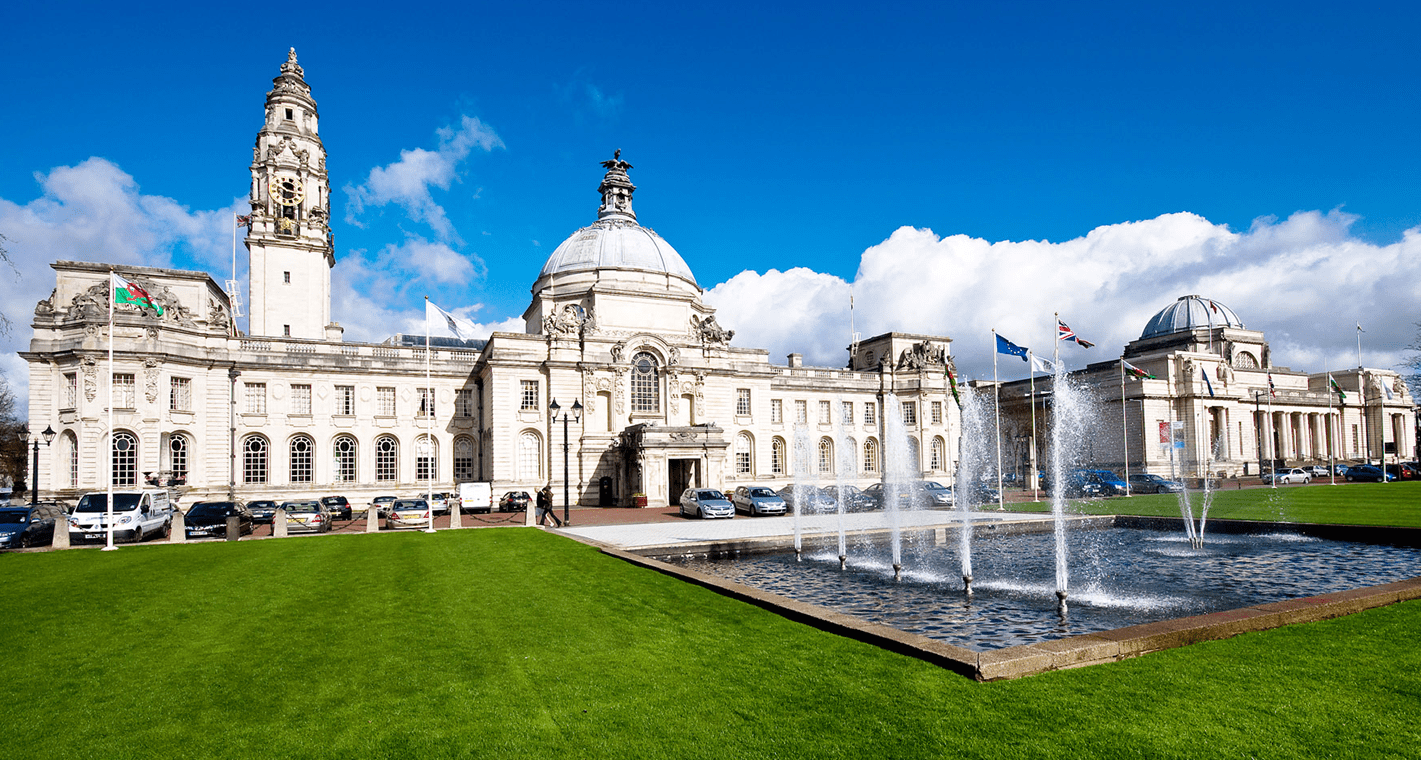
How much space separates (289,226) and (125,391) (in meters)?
18.6

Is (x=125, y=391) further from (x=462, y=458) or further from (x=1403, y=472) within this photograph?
(x=1403, y=472)

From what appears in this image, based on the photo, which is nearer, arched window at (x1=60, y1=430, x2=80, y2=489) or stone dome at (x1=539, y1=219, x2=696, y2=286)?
arched window at (x1=60, y1=430, x2=80, y2=489)

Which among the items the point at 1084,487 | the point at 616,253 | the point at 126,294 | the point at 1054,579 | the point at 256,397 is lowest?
the point at 1084,487

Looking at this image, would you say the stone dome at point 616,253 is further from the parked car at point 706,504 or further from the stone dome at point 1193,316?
the stone dome at point 1193,316

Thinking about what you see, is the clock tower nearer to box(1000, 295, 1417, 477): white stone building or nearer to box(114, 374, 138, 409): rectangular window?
box(114, 374, 138, 409): rectangular window

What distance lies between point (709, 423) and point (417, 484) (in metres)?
19.8

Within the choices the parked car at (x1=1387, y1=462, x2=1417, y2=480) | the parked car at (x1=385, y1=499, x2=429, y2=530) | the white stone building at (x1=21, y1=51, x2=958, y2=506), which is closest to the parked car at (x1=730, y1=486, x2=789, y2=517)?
the white stone building at (x1=21, y1=51, x2=958, y2=506)

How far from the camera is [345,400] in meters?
48.3

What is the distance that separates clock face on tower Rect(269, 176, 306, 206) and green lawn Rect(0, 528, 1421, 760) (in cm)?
4960

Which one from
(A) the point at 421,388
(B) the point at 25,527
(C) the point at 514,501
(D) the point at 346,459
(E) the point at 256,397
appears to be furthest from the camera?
(A) the point at 421,388

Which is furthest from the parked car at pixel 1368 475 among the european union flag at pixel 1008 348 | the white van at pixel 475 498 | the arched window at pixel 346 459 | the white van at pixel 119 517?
the white van at pixel 119 517

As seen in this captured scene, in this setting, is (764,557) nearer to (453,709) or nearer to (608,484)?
(453,709)

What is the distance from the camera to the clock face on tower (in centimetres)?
5534

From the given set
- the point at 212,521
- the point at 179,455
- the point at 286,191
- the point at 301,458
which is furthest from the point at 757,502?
the point at 286,191
